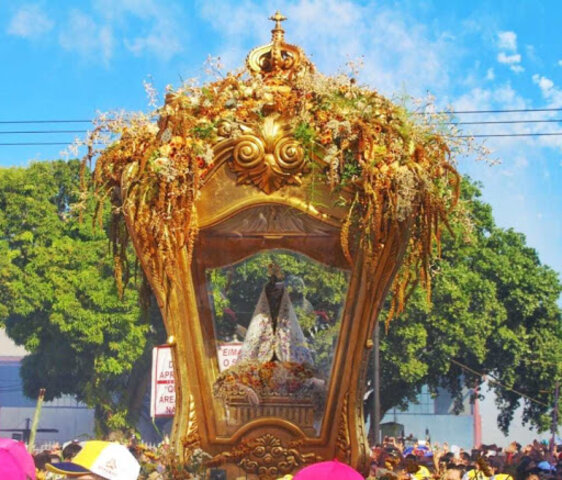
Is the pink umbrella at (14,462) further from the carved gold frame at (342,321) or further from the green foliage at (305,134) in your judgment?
the green foliage at (305,134)

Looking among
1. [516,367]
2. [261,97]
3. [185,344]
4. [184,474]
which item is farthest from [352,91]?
[516,367]

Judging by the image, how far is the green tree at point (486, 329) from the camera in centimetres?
3372

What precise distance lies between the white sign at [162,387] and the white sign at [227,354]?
7543mm

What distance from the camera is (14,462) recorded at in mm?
6051

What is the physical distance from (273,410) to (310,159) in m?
1.95

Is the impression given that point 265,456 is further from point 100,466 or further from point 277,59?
point 277,59

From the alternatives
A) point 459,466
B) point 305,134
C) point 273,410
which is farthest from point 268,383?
point 459,466

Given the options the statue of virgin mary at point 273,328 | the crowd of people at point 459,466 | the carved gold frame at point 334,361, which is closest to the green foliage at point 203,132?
the carved gold frame at point 334,361

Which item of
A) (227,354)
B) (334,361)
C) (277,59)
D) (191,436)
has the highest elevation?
(277,59)

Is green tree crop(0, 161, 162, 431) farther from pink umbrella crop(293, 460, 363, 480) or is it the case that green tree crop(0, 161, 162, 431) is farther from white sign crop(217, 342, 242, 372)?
pink umbrella crop(293, 460, 363, 480)

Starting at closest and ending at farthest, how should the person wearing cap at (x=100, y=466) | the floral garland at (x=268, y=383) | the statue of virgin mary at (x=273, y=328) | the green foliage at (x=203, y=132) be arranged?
the person wearing cap at (x=100, y=466) → the green foliage at (x=203, y=132) → the floral garland at (x=268, y=383) → the statue of virgin mary at (x=273, y=328)

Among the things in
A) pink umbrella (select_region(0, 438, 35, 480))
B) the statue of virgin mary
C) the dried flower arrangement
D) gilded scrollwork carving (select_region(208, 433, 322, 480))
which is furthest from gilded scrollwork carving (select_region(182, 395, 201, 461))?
pink umbrella (select_region(0, 438, 35, 480))

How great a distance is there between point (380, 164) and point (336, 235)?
707 mm

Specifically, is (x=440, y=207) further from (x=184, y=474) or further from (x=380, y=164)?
(x=184, y=474)
